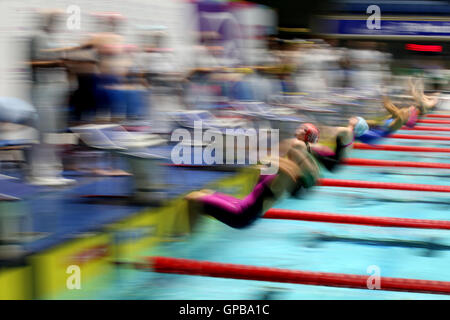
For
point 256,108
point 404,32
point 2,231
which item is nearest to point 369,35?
point 404,32

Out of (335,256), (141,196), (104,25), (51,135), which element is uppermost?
(104,25)

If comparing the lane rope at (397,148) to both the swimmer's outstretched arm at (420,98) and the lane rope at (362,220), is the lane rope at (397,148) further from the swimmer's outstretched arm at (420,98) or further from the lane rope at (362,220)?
the lane rope at (362,220)

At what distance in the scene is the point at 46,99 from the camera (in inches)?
154

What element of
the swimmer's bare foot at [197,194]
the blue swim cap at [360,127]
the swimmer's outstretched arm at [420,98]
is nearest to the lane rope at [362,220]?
the swimmer's bare foot at [197,194]

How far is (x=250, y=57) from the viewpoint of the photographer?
1095cm

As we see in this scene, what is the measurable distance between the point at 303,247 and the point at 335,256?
24 centimetres

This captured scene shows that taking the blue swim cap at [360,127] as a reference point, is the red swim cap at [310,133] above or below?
above

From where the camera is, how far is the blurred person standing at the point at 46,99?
3.84 metres

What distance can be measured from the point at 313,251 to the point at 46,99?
1869 mm

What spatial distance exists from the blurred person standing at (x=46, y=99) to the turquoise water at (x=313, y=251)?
0.89 metres

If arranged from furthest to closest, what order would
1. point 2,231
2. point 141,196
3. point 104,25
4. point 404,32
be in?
point 404,32 → point 104,25 → point 141,196 → point 2,231

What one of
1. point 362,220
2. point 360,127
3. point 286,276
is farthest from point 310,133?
point 360,127
